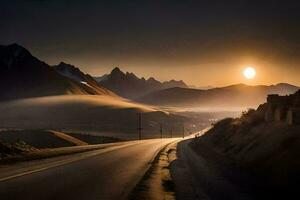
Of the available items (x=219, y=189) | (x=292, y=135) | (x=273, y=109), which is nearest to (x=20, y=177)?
(x=219, y=189)

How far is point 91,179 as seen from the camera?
82.4 ft

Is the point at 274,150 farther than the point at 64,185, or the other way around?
the point at 274,150

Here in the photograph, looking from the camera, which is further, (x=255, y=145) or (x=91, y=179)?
(x=255, y=145)

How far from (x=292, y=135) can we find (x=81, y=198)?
62.2 ft

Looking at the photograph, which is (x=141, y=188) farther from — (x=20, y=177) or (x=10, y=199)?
(x=10, y=199)

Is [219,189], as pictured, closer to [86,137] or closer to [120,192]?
[120,192]

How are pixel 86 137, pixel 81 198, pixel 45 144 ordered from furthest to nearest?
pixel 86 137 → pixel 45 144 → pixel 81 198

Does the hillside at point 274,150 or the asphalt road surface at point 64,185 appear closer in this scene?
the asphalt road surface at point 64,185

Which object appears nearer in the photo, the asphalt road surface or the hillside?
the asphalt road surface

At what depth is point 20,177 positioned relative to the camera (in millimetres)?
24125

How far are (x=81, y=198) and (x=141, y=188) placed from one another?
6.00m

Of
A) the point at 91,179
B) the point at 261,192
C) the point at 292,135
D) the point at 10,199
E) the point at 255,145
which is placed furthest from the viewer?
the point at 255,145

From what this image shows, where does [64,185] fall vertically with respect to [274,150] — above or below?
below

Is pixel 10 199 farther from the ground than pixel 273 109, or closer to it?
closer to it
